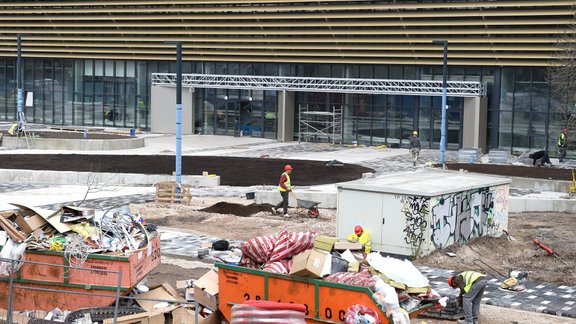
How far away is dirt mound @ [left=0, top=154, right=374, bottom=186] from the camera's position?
39750 millimetres

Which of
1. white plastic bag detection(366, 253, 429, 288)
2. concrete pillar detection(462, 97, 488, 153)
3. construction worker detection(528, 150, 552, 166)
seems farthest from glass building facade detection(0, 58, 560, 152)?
white plastic bag detection(366, 253, 429, 288)

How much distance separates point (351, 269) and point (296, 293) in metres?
1.11

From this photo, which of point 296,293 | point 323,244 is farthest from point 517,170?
point 296,293

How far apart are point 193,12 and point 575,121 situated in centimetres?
2288

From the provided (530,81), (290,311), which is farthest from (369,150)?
(290,311)

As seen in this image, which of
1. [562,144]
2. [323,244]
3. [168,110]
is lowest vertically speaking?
[323,244]

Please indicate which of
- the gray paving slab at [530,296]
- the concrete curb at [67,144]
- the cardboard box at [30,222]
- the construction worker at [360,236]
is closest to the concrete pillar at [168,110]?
the concrete curb at [67,144]

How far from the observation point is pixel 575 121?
48.6 metres

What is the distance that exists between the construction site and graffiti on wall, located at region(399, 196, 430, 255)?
0.03 meters

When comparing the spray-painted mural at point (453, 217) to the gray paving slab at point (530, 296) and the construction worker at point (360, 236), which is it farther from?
the gray paving slab at point (530, 296)

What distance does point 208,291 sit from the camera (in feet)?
55.8

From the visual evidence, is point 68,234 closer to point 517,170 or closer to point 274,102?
point 517,170

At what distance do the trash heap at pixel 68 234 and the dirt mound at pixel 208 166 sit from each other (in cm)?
1990

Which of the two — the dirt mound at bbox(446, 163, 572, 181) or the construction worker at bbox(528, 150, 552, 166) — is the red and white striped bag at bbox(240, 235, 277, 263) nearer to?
the dirt mound at bbox(446, 163, 572, 181)
